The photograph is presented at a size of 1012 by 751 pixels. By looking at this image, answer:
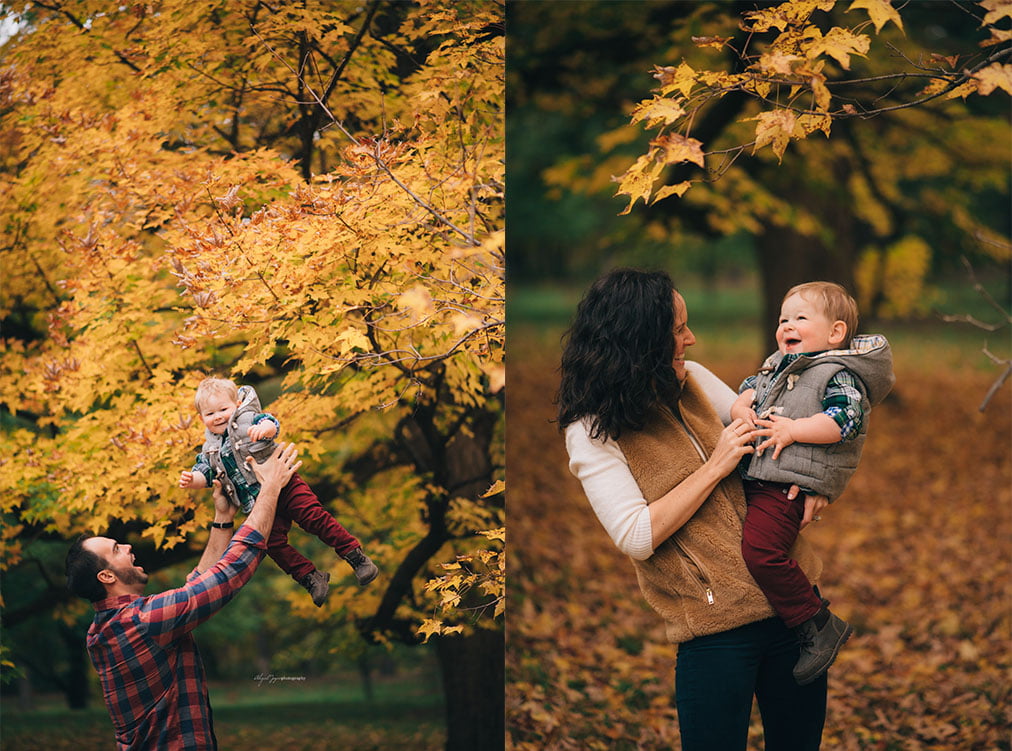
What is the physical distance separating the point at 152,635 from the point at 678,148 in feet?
7.17

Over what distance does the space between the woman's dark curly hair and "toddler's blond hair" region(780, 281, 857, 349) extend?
0.43 metres

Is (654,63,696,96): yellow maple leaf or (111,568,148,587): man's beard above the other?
(654,63,696,96): yellow maple leaf

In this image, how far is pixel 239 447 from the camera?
295 centimetres

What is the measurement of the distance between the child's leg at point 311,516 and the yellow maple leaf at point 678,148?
165 cm

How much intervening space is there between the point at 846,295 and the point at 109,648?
2469mm

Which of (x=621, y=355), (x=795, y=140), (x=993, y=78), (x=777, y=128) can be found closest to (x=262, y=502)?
(x=621, y=355)

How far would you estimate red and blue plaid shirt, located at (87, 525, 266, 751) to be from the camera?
8.70 feet

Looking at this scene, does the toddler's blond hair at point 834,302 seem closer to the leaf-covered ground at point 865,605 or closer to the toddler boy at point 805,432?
the toddler boy at point 805,432

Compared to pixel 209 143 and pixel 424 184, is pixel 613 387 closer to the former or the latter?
pixel 424 184

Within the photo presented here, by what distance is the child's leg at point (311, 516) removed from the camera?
302 cm

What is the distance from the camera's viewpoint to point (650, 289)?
93.2 inches

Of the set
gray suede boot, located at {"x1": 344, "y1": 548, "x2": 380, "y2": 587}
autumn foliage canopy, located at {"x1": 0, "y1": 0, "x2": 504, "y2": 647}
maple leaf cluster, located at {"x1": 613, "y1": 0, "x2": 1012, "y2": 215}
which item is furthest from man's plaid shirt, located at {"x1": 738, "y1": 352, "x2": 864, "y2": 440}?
gray suede boot, located at {"x1": 344, "y1": 548, "x2": 380, "y2": 587}

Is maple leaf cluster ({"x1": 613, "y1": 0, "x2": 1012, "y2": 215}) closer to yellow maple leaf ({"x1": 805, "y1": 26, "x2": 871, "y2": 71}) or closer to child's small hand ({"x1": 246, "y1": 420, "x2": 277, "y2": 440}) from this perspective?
yellow maple leaf ({"x1": 805, "y1": 26, "x2": 871, "y2": 71})

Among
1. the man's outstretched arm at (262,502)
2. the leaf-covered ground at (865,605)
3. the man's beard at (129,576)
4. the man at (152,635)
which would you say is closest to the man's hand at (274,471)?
the man's outstretched arm at (262,502)
